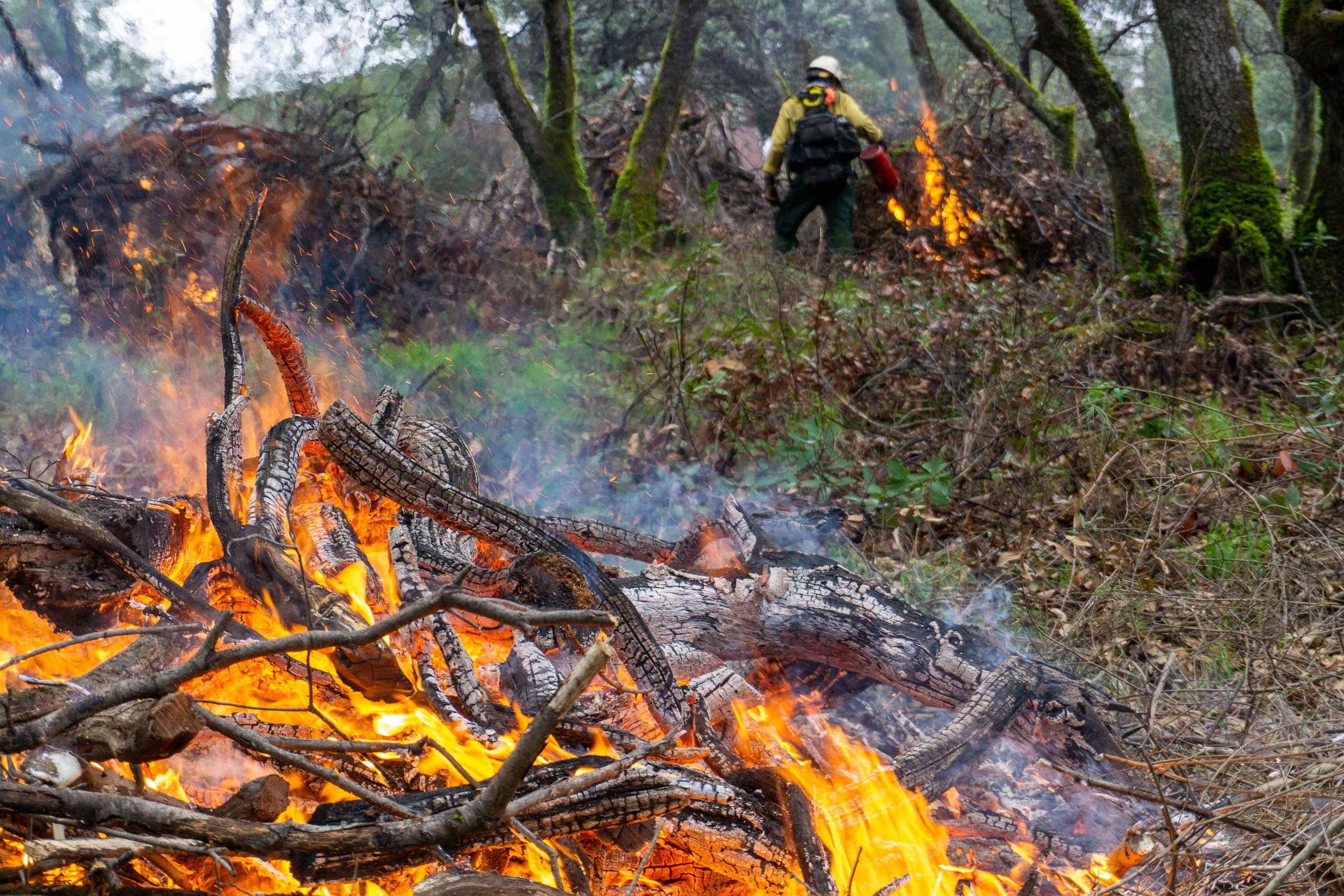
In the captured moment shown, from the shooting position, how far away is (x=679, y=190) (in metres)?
11.0

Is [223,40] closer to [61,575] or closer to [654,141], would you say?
[654,141]

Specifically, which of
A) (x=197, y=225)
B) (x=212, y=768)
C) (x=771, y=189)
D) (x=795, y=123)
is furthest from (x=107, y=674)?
(x=771, y=189)

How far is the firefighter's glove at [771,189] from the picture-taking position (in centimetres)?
944

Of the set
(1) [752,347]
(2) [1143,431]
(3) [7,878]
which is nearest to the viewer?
(3) [7,878]

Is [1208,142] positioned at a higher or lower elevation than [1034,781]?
higher

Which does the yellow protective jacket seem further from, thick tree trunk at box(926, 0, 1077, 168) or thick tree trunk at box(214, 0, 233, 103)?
thick tree trunk at box(214, 0, 233, 103)

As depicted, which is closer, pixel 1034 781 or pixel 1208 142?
pixel 1034 781

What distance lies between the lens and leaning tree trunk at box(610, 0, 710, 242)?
32.3ft

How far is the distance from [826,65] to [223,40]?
18.9ft

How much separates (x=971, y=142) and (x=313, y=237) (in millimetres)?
6593

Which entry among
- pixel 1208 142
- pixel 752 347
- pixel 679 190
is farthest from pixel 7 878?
pixel 679 190

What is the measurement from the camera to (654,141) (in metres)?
9.99

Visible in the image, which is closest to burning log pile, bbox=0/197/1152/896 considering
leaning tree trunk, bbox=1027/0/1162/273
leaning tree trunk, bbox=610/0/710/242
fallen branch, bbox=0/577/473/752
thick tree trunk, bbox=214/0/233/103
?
fallen branch, bbox=0/577/473/752

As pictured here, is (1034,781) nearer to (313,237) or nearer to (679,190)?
(313,237)
